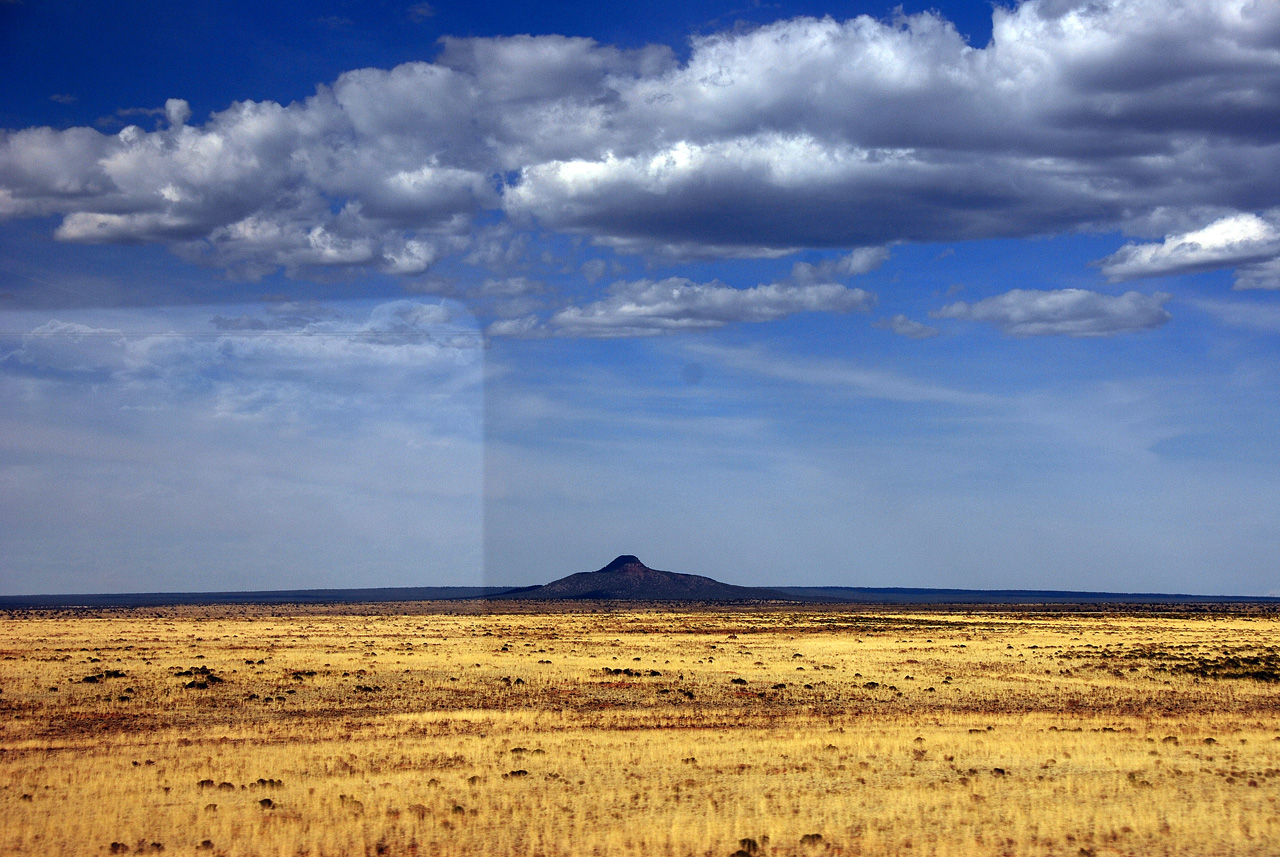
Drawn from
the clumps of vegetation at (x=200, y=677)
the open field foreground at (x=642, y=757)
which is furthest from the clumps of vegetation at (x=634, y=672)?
the clumps of vegetation at (x=200, y=677)

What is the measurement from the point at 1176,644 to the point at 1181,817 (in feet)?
163

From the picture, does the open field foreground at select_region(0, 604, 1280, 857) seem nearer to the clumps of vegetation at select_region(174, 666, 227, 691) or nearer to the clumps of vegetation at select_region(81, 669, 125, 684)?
the clumps of vegetation at select_region(174, 666, 227, 691)

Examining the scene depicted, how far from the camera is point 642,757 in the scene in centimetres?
2552

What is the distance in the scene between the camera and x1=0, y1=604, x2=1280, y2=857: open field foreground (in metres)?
18.5

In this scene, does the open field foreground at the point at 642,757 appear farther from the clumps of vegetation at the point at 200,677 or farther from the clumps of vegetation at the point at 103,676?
the clumps of vegetation at the point at 103,676

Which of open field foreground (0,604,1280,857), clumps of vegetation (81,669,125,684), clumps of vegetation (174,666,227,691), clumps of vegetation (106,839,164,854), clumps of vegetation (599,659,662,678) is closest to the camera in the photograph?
clumps of vegetation (106,839,164,854)

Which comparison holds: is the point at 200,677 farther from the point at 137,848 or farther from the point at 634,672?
the point at 137,848

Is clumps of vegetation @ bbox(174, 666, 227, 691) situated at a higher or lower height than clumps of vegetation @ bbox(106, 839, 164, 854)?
lower

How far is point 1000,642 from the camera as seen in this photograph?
6769 centimetres

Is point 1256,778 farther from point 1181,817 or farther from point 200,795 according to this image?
point 200,795

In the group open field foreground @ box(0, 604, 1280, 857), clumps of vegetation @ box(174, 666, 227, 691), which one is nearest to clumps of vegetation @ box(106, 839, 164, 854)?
open field foreground @ box(0, 604, 1280, 857)

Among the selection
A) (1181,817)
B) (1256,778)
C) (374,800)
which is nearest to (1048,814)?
(1181,817)

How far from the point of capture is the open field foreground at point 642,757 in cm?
1845

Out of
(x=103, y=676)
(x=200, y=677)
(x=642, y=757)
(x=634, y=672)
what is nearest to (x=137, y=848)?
(x=642, y=757)
